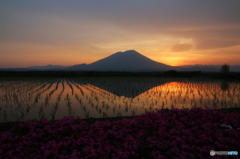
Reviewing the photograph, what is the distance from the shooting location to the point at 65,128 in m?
4.08

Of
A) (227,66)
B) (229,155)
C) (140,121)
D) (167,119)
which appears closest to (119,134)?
(140,121)

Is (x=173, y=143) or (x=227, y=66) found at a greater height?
(x=227, y=66)

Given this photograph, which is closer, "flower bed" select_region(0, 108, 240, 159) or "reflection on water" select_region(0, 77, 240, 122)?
"flower bed" select_region(0, 108, 240, 159)

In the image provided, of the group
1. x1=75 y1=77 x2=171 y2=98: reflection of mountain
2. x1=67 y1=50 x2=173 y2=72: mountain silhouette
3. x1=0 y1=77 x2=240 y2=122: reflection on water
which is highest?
x1=67 y1=50 x2=173 y2=72: mountain silhouette

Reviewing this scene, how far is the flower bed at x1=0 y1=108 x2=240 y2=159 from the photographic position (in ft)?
10.0

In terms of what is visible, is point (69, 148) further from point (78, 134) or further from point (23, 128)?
point (23, 128)

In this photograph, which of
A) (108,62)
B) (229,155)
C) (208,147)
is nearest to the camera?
(229,155)

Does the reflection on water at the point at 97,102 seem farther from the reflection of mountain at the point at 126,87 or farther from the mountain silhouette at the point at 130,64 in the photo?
the mountain silhouette at the point at 130,64

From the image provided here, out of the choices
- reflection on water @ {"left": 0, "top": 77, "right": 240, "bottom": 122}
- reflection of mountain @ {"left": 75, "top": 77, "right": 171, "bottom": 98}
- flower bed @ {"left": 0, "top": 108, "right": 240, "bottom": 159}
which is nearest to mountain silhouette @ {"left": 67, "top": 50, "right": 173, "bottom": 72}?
reflection of mountain @ {"left": 75, "top": 77, "right": 171, "bottom": 98}

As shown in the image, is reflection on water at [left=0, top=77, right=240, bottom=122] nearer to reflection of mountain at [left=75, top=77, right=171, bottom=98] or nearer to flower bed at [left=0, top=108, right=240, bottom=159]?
reflection of mountain at [left=75, top=77, right=171, bottom=98]

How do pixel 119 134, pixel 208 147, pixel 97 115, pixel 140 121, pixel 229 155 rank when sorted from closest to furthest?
pixel 229 155 → pixel 208 147 → pixel 119 134 → pixel 140 121 → pixel 97 115

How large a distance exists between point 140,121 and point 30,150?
115 inches

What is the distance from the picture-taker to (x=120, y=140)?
3723 mm

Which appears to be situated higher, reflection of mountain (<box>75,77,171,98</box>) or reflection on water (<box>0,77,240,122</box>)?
reflection of mountain (<box>75,77,171,98</box>)
